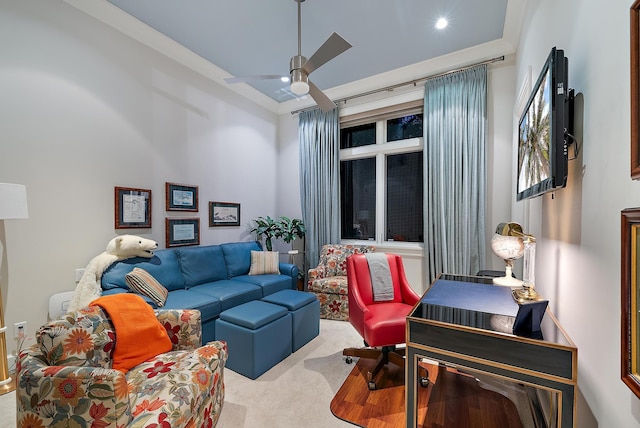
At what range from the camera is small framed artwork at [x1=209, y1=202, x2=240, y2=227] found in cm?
380

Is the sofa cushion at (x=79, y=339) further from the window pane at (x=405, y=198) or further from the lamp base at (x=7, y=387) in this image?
the window pane at (x=405, y=198)

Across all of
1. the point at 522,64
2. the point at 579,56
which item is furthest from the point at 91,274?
the point at 522,64

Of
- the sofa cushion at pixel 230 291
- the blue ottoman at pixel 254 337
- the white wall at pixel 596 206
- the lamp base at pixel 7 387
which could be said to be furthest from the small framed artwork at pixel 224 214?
the white wall at pixel 596 206

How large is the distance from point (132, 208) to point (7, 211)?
43.1 inches

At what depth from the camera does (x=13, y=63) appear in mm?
2129

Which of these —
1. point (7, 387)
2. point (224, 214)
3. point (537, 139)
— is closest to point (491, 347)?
point (537, 139)

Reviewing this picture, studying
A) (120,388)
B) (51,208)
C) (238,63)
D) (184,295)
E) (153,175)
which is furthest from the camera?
(238,63)

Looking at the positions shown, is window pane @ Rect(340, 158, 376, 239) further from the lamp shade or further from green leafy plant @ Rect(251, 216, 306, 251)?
the lamp shade

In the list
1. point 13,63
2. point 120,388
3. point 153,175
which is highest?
point 13,63

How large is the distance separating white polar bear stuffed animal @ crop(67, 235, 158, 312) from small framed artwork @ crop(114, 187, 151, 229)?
21 centimetres

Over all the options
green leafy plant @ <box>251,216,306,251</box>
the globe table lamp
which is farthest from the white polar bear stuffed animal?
the globe table lamp

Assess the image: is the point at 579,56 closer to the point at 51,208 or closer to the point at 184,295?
the point at 184,295

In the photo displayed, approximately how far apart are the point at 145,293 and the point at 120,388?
1574 mm

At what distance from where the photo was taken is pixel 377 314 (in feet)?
7.27
